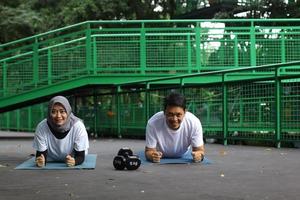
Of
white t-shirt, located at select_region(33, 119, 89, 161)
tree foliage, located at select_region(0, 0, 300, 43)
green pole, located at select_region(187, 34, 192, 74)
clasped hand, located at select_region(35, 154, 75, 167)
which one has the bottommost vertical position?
clasped hand, located at select_region(35, 154, 75, 167)

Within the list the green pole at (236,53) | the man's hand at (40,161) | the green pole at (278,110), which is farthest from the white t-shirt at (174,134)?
the green pole at (236,53)

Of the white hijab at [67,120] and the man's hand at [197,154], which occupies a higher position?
the white hijab at [67,120]

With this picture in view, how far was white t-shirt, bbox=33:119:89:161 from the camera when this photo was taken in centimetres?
850

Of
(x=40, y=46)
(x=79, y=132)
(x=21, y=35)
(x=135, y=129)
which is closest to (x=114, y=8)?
(x=21, y=35)

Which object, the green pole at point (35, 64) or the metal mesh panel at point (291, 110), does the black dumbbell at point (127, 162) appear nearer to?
the metal mesh panel at point (291, 110)

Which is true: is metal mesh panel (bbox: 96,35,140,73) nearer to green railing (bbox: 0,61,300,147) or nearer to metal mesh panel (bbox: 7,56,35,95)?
green railing (bbox: 0,61,300,147)

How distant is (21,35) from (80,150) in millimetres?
14331

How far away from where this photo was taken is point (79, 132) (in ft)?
28.0

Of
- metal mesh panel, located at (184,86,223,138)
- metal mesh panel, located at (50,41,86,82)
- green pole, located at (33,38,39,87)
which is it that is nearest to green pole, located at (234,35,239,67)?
metal mesh panel, located at (184,86,223,138)

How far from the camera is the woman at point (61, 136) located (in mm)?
8367

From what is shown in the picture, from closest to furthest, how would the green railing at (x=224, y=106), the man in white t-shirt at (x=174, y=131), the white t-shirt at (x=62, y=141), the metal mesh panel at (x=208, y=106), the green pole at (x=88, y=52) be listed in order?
the white t-shirt at (x=62, y=141) → the man in white t-shirt at (x=174, y=131) → the green railing at (x=224, y=106) → the metal mesh panel at (x=208, y=106) → the green pole at (x=88, y=52)

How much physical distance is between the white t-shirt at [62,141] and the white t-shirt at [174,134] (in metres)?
0.94

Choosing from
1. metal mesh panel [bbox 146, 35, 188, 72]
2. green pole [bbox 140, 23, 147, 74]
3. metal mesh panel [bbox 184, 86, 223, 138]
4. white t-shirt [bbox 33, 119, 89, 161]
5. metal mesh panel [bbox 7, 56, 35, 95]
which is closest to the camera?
white t-shirt [bbox 33, 119, 89, 161]

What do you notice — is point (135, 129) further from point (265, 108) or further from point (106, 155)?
point (106, 155)
